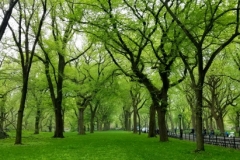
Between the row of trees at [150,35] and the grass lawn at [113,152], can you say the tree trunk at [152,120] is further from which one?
the grass lawn at [113,152]

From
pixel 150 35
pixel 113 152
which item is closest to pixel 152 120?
pixel 150 35

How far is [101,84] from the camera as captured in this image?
27.2 metres

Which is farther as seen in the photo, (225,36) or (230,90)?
(230,90)

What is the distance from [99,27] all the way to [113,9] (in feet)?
5.23

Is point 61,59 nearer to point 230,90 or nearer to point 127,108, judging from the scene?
point 230,90

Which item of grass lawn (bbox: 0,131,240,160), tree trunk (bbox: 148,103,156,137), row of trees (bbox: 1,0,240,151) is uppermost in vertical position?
row of trees (bbox: 1,0,240,151)

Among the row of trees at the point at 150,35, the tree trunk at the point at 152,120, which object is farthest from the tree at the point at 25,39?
the tree trunk at the point at 152,120

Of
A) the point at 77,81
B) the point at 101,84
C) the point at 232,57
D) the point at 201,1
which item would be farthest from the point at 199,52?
the point at 77,81

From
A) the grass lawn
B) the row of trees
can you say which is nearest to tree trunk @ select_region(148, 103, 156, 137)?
the row of trees

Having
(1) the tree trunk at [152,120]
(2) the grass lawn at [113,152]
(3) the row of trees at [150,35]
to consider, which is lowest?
(2) the grass lawn at [113,152]

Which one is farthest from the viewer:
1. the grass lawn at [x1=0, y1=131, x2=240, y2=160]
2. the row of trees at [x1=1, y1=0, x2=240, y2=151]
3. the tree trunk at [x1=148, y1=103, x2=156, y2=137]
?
the tree trunk at [x1=148, y1=103, x2=156, y2=137]

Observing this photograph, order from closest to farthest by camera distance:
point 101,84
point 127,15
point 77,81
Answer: point 127,15
point 101,84
point 77,81

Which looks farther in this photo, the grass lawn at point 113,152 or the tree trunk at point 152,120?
the tree trunk at point 152,120

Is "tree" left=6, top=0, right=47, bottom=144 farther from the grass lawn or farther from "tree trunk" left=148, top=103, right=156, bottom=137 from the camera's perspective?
"tree trunk" left=148, top=103, right=156, bottom=137
